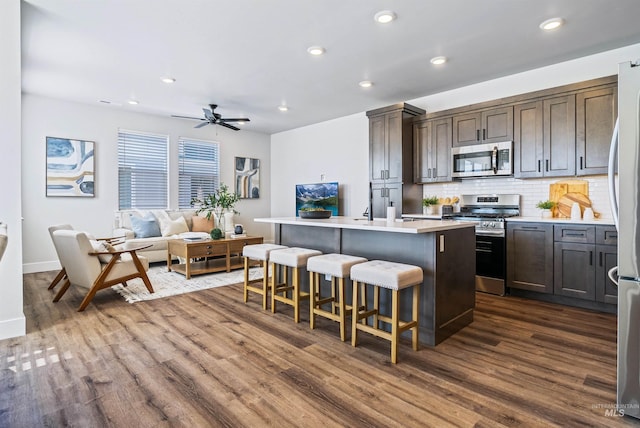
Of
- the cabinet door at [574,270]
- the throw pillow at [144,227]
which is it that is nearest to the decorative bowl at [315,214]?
the cabinet door at [574,270]

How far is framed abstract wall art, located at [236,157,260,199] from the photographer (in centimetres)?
799

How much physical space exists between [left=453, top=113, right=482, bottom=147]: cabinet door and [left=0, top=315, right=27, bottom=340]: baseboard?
524 centimetres

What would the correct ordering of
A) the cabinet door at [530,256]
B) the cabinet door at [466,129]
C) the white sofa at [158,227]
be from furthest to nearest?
the white sofa at [158,227] → the cabinet door at [466,129] → the cabinet door at [530,256]

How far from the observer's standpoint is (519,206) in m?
4.60

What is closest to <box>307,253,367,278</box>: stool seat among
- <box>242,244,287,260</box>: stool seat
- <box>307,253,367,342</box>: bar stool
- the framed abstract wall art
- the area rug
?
<box>307,253,367,342</box>: bar stool

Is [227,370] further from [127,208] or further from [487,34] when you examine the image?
[127,208]

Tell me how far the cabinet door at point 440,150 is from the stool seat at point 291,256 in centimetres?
270

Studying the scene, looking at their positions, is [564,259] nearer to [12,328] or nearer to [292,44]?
[292,44]

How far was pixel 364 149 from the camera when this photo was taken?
254 inches

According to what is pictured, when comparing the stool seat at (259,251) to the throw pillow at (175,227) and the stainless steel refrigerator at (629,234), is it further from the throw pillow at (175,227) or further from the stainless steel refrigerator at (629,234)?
the throw pillow at (175,227)

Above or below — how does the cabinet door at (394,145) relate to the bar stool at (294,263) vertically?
above

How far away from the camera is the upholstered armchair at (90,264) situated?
3602 mm

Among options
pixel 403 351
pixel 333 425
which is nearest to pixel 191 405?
pixel 333 425

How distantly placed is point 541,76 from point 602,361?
137 inches
